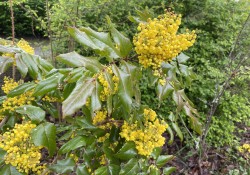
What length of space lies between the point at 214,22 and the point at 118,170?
3.01 metres

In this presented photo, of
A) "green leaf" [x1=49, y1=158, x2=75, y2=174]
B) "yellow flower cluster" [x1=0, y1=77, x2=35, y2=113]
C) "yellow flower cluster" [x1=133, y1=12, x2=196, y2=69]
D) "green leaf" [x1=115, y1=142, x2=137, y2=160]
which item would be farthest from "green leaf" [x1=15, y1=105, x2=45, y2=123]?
"yellow flower cluster" [x1=133, y1=12, x2=196, y2=69]

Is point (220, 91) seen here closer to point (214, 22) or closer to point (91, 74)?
point (214, 22)

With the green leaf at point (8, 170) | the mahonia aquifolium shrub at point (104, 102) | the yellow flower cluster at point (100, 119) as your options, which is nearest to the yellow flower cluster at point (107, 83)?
the mahonia aquifolium shrub at point (104, 102)

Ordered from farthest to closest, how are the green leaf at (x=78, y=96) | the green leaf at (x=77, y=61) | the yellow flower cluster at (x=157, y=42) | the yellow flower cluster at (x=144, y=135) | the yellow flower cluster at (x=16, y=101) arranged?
1. the yellow flower cluster at (x=16, y=101)
2. the yellow flower cluster at (x=144, y=135)
3. the yellow flower cluster at (x=157, y=42)
4. the green leaf at (x=77, y=61)
5. the green leaf at (x=78, y=96)

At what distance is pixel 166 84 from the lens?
1.22 metres

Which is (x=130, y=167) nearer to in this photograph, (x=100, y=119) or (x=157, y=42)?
(x=100, y=119)

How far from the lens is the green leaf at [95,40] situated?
40.6 inches

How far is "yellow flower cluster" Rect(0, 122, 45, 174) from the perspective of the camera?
1.09 metres

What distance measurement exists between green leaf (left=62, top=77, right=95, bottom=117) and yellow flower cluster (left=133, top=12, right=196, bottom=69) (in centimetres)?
25

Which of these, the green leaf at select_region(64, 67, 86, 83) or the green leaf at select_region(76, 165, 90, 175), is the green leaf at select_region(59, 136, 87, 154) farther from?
the green leaf at select_region(64, 67, 86, 83)

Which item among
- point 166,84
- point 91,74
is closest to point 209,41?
point 166,84

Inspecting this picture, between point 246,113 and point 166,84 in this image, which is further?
point 246,113

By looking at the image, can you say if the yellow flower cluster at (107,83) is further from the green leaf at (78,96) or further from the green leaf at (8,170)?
the green leaf at (8,170)

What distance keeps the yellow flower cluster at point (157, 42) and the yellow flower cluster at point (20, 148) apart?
0.51 meters
